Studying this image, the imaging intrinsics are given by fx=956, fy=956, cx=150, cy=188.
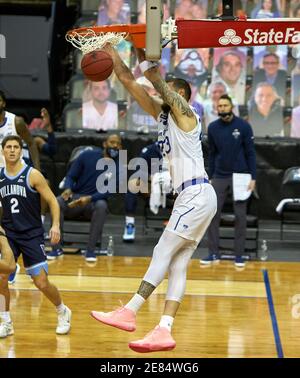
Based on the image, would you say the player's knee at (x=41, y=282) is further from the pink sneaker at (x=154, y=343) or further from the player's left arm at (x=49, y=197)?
the pink sneaker at (x=154, y=343)

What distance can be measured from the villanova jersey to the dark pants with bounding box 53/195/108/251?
3396 mm

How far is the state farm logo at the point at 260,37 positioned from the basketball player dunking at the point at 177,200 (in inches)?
21.4

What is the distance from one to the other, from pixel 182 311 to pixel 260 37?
10.7 ft

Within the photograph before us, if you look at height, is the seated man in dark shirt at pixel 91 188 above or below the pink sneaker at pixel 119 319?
above

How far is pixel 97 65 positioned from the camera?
6.98 meters

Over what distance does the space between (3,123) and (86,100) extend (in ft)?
15.5

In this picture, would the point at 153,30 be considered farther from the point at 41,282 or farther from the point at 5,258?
the point at 41,282

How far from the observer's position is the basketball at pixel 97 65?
22.9 ft

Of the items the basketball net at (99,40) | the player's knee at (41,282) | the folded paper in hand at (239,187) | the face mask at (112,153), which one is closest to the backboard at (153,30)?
the basketball net at (99,40)

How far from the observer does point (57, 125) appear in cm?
1561

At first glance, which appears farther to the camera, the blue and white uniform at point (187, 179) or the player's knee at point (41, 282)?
the player's knee at point (41, 282)

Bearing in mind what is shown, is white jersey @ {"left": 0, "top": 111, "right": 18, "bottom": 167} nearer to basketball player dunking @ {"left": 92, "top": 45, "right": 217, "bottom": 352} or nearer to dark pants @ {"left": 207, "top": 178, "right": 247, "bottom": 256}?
dark pants @ {"left": 207, "top": 178, "right": 247, "bottom": 256}

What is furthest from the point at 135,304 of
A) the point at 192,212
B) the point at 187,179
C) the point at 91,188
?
the point at 91,188

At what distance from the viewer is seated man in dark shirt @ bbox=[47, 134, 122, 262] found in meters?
11.4
